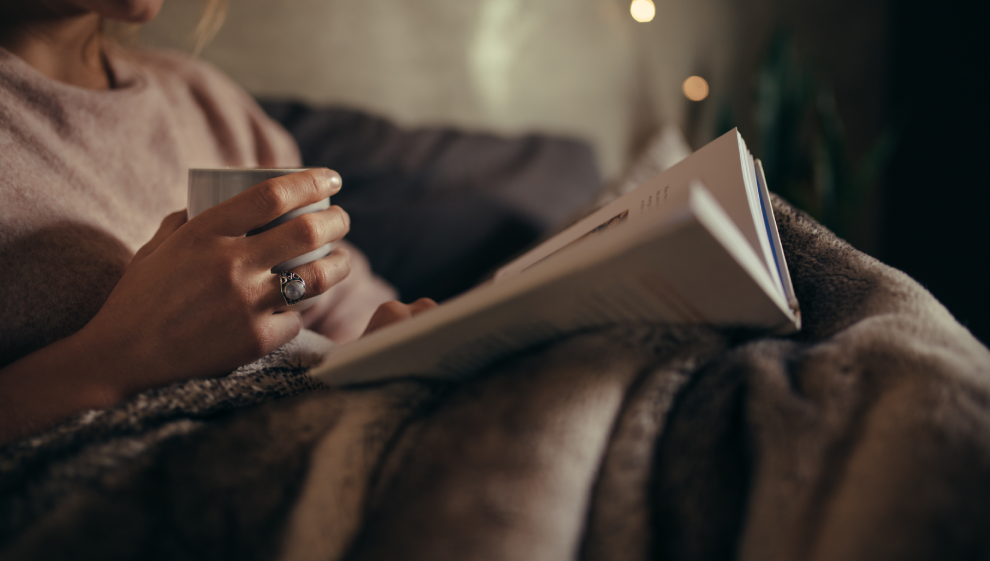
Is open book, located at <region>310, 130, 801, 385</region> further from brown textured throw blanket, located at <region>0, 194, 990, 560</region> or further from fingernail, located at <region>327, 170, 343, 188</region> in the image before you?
fingernail, located at <region>327, 170, 343, 188</region>

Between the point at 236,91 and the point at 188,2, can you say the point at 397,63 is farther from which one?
the point at 236,91

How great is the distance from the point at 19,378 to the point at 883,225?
230 centimetres

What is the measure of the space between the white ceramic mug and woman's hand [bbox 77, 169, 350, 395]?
0.5 inches

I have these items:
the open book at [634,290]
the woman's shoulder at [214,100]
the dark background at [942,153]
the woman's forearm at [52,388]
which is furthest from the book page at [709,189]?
the dark background at [942,153]

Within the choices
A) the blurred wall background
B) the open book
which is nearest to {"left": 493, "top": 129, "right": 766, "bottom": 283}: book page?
the open book

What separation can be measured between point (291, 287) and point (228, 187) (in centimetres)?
10

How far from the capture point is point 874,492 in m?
0.21

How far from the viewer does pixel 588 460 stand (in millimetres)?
254

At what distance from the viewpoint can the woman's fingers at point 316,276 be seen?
0.38 metres

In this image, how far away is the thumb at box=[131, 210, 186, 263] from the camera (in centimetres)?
43

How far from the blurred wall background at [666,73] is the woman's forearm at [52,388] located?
986 mm

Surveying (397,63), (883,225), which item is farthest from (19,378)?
(883,225)

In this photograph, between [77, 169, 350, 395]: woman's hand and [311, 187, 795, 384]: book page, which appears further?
[77, 169, 350, 395]: woman's hand

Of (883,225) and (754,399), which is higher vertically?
(754,399)
